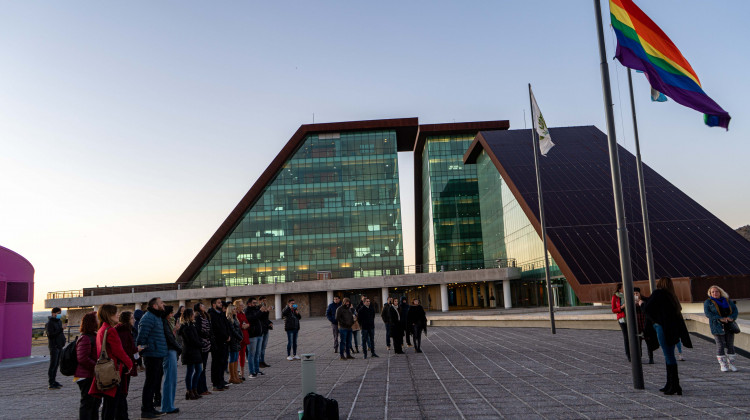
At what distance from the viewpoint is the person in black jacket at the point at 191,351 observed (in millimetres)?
9672

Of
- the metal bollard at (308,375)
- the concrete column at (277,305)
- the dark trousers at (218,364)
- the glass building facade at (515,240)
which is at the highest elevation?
the glass building facade at (515,240)

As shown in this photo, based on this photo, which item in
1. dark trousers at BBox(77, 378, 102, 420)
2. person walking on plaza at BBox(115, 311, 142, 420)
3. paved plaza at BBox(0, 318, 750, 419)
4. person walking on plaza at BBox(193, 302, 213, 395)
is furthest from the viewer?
person walking on plaza at BBox(193, 302, 213, 395)

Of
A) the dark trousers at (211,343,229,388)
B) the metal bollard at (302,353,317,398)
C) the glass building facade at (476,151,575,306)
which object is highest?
the glass building facade at (476,151,575,306)

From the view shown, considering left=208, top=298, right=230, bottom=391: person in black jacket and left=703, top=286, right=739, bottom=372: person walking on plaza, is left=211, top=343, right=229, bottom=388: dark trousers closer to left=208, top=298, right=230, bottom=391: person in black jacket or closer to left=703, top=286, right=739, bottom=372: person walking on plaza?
left=208, top=298, right=230, bottom=391: person in black jacket

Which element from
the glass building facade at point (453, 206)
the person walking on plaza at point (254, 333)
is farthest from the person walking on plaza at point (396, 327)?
the glass building facade at point (453, 206)

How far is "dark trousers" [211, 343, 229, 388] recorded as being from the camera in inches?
431

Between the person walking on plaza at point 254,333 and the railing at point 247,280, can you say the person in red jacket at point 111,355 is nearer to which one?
the person walking on plaza at point 254,333

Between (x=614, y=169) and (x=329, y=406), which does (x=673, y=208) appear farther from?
(x=329, y=406)

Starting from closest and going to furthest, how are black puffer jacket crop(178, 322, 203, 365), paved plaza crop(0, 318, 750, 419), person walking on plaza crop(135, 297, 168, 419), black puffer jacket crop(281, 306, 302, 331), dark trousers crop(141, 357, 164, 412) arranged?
paved plaza crop(0, 318, 750, 419) < dark trousers crop(141, 357, 164, 412) < person walking on plaza crop(135, 297, 168, 419) < black puffer jacket crop(178, 322, 203, 365) < black puffer jacket crop(281, 306, 302, 331)

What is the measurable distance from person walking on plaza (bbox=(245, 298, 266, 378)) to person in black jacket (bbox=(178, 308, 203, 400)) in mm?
2586

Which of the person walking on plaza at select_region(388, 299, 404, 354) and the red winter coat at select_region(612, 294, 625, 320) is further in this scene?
the person walking on plaza at select_region(388, 299, 404, 354)

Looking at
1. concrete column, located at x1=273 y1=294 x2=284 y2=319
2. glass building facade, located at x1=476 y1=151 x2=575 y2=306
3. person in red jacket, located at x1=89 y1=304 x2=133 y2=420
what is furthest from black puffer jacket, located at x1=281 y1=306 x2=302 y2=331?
concrete column, located at x1=273 y1=294 x2=284 y2=319

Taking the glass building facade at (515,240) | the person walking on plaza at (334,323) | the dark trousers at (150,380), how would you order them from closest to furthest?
the dark trousers at (150,380), the person walking on plaza at (334,323), the glass building facade at (515,240)

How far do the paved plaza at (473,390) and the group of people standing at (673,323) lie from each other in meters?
0.34
